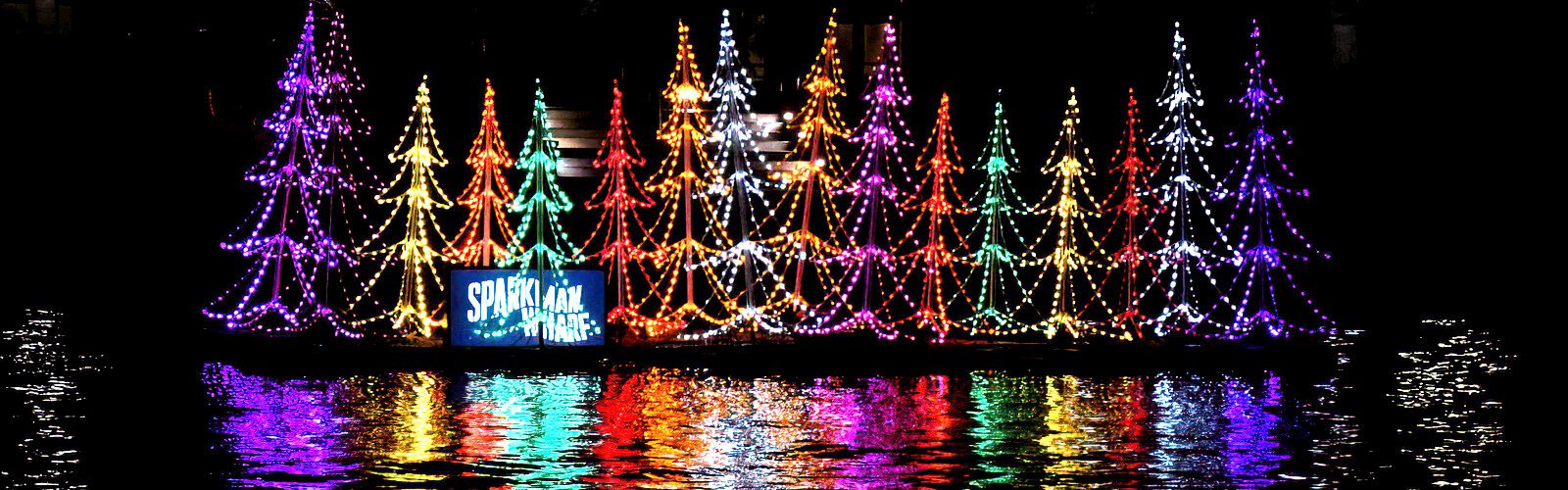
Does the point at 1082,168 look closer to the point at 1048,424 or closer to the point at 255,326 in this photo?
the point at 1048,424

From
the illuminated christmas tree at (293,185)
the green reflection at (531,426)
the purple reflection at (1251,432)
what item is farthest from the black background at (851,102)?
the green reflection at (531,426)

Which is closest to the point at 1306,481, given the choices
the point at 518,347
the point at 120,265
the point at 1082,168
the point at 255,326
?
the point at 518,347

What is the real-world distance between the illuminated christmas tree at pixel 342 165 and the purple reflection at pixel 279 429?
Answer: 3.16m

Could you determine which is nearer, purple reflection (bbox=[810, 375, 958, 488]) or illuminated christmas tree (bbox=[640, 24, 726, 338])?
purple reflection (bbox=[810, 375, 958, 488])

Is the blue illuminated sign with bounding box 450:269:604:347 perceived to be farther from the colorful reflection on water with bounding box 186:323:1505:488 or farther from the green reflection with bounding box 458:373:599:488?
the green reflection with bounding box 458:373:599:488

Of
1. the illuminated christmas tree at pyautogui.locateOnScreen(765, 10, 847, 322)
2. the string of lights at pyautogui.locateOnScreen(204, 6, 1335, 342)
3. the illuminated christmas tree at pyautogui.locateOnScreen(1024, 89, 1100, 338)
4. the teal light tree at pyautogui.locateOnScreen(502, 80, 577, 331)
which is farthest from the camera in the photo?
the illuminated christmas tree at pyautogui.locateOnScreen(765, 10, 847, 322)

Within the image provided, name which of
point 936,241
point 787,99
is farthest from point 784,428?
point 787,99

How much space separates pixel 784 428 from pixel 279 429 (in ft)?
12.2

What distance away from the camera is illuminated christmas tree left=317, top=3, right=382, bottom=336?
16.9 m

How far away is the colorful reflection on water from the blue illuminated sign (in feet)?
2.83

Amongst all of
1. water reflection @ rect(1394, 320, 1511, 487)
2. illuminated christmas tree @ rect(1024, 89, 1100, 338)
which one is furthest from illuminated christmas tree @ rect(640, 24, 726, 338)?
water reflection @ rect(1394, 320, 1511, 487)

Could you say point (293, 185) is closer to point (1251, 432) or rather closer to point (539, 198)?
point (539, 198)

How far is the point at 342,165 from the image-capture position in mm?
19172

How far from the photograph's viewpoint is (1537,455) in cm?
952
